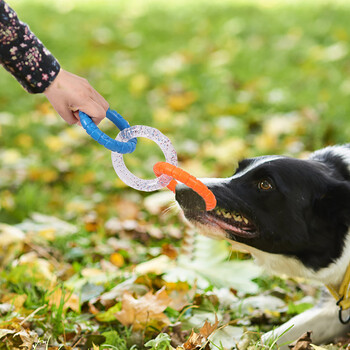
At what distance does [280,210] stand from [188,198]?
386 mm

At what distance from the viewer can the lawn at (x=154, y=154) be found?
8.39ft

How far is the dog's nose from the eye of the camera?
2333mm

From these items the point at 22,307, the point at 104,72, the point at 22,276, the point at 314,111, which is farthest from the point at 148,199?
the point at 104,72

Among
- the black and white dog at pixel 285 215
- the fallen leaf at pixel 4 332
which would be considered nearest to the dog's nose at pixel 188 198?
the black and white dog at pixel 285 215

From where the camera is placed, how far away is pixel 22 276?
9.46 feet

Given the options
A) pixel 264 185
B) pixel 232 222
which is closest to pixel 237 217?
pixel 232 222

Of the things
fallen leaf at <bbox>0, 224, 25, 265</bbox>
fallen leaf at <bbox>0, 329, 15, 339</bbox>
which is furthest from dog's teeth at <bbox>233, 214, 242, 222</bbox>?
fallen leaf at <bbox>0, 224, 25, 265</bbox>

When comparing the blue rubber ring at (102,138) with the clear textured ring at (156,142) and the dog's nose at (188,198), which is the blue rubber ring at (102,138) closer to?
the clear textured ring at (156,142)

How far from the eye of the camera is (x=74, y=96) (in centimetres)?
215

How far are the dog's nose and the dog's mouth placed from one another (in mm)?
66

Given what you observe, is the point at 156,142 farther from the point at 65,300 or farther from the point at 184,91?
the point at 184,91

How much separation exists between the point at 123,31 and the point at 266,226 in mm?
6010

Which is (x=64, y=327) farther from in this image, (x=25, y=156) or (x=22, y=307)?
(x=25, y=156)

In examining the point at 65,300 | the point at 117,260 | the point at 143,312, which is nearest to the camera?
the point at 143,312
